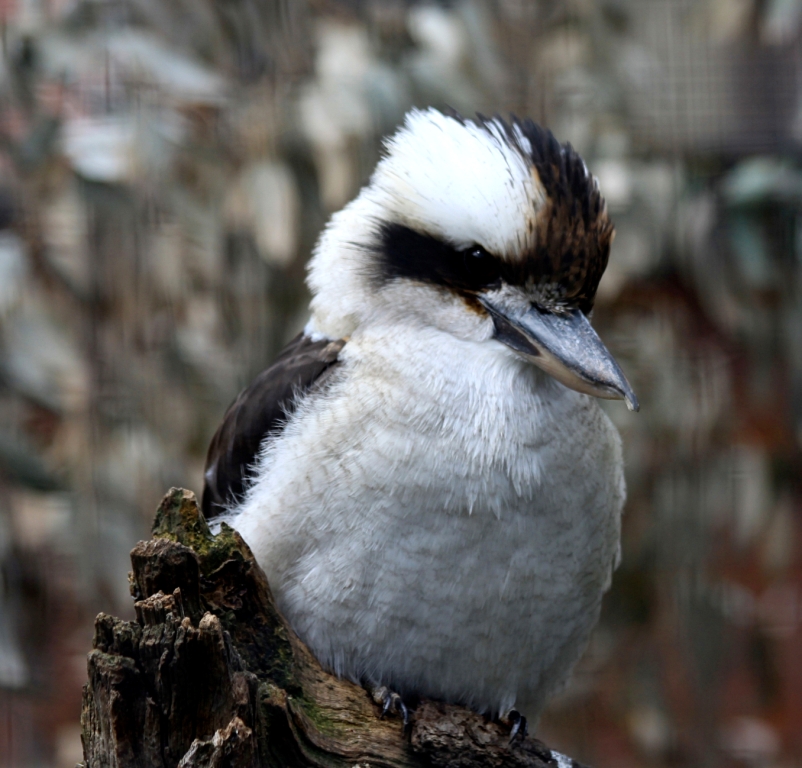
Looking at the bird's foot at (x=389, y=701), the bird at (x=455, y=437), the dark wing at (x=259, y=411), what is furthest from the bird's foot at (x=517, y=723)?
the dark wing at (x=259, y=411)

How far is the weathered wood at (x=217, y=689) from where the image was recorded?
1243mm

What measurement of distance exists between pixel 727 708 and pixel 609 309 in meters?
1.57

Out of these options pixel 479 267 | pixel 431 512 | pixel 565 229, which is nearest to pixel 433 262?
pixel 479 267

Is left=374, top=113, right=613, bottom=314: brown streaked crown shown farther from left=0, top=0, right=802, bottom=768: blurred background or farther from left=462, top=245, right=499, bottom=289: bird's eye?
left=0, top=0, right=802, bottom=768: blurred background

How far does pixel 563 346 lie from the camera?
1.49 metres

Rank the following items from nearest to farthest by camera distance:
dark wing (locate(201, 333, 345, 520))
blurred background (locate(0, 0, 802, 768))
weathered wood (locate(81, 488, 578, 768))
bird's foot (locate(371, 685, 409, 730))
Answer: weathered wood (locate(81, 488, 578, 768)) < bird's foot (locate(371, 685, 409, 730)) < dark wing (locate(201, 333, 345, 520)) < blurred background (locate(0, 0, 802, 768))

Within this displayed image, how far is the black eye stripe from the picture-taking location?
5.06 feet

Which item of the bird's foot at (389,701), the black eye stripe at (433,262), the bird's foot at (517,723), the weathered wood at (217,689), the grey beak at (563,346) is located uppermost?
the black eye stripe at (433,262)

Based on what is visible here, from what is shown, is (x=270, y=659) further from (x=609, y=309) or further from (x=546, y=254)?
(x=609, y=309)

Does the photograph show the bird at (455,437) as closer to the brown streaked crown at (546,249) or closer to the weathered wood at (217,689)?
the brown streaked crown at (546,249)

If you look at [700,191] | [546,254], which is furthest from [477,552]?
[700,191]

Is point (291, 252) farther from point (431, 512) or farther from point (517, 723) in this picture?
point (517, 723)

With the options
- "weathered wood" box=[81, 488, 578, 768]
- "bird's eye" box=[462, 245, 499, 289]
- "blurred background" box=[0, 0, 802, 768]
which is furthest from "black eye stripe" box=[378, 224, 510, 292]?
"blurred background" box=[0, 0, 802, 768]

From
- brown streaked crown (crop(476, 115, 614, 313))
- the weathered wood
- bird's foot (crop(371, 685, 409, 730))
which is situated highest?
brown streaked crown (crop(476, 115, 614, 313))
